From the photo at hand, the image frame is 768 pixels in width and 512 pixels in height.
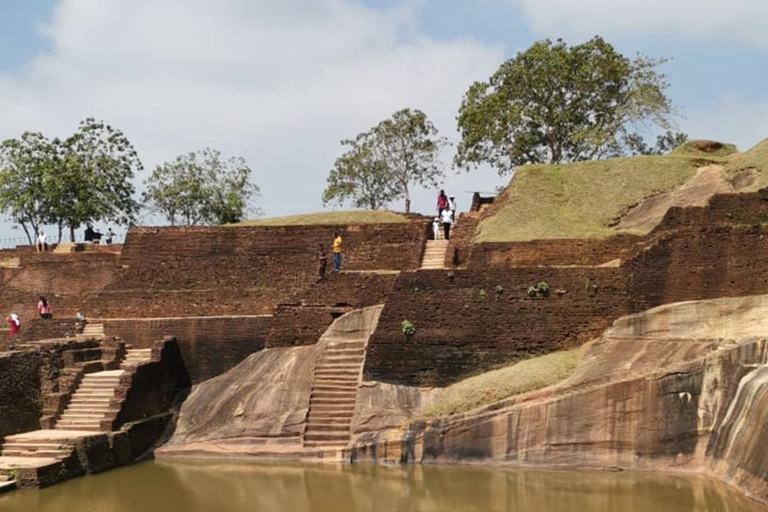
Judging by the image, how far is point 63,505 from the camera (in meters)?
13.1

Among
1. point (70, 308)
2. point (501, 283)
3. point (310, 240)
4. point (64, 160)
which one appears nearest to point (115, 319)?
point (70, 308)

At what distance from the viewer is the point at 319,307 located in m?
18.1

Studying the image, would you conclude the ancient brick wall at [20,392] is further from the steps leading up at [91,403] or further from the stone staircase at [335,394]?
the stone staircase at [335,394]

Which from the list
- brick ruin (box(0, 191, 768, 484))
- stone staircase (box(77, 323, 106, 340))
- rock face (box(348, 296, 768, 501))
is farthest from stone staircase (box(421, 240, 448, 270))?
stone staircase (box(77, 323, 106, 340))

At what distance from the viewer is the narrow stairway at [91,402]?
16.6 m

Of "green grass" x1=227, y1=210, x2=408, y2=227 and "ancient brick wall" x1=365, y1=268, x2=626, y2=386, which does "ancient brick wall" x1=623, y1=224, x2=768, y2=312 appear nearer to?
"ancient brick wall" x1=365, y1=268, x2=626, y2=386

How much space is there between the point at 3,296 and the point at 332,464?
13588mm

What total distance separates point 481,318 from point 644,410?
12.3 feet

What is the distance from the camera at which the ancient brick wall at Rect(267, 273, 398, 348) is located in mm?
17859

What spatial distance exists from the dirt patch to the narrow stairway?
36.3 feet

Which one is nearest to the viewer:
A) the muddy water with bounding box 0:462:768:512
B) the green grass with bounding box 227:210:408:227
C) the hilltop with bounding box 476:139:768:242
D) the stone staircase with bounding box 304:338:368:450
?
the muddy water with bounding box 0:462:768:512

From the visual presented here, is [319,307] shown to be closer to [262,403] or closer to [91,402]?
[262,403]

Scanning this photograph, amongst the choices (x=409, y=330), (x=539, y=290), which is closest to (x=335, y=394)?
(x=409, y=330)

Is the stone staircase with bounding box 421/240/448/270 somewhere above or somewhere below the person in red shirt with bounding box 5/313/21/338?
above
